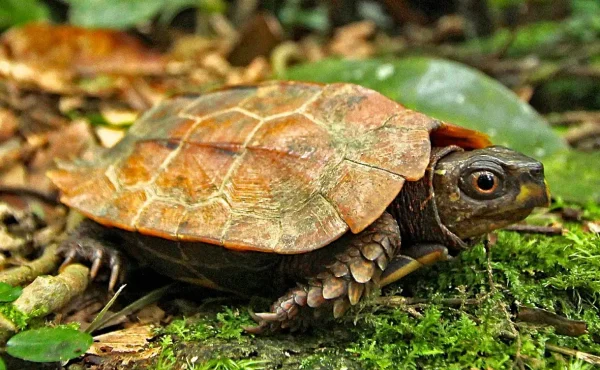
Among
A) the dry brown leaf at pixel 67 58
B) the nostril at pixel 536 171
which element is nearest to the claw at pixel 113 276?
the nostril at pixel 536 171

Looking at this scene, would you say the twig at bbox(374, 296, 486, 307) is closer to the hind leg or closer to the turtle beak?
the turtle beak

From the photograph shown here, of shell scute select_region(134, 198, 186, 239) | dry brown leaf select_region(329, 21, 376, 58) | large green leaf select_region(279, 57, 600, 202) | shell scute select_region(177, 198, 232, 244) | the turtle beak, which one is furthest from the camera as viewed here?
dry brown leaf select_region(329, 21, 376, 58)

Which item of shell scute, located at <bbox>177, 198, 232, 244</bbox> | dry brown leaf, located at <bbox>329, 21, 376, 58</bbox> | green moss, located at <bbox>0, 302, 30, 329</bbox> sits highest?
green moss, located at <bbox>0, 302, 30, 329</bbox>

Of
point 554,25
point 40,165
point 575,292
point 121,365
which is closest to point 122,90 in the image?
point 40,165

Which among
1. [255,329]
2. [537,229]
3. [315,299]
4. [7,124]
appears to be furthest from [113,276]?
[7,124]

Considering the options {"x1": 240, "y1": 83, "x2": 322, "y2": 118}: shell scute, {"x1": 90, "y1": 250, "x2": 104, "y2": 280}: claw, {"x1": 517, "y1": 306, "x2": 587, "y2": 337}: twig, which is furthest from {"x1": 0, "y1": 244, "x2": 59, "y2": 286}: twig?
{"x1": 517, "y1": 306, "x2": 587, "y2": 337}: twig

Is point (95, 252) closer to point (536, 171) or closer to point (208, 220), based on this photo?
point (208, 220)

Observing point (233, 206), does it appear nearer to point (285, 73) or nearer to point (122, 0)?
point (285, 73)

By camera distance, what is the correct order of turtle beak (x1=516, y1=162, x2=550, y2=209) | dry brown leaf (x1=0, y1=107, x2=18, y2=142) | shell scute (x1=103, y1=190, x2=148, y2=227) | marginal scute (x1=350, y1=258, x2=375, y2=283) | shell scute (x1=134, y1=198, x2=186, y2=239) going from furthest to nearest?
dry brown leaf (x1=0, y1=107, x2=18, y2=142) < shell scute (x1=103, y1=190, x2=148, y2=227) < shell scute (x1=134, y1=198, x2=186, y2=239) < turtle beak (x1=516, y1=162, x2=550, y2=209) < marginal scute (x1=350, y1=258, x2=375, y2=283)
